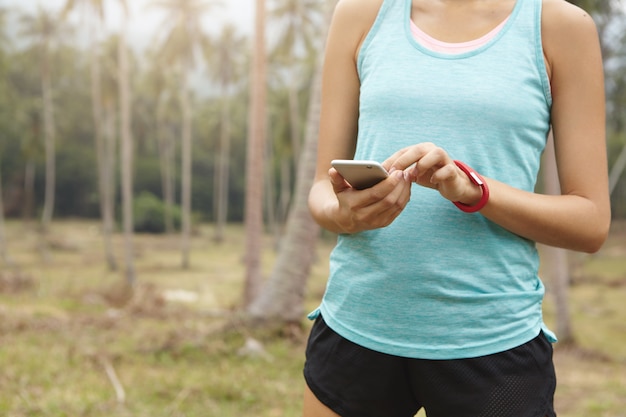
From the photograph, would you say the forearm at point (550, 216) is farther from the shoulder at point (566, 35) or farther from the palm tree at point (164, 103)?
the palm tree at point (164, 103)

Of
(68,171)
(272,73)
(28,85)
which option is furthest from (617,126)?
(28,85)

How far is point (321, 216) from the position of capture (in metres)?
1.12

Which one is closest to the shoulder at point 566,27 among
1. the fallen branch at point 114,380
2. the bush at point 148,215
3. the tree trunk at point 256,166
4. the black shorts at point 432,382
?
the black shorts at point 432,382

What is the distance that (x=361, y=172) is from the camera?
0.89 metres

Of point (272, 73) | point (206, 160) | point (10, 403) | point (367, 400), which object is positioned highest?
point (367, 400)

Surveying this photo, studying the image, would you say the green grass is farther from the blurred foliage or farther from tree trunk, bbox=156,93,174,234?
tree trunk, bbox=156,93,174,234

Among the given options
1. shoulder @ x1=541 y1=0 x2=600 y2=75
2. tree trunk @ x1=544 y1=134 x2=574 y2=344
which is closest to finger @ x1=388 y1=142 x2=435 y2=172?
shoulder @ x1=541 y1=0 x2=600 y2=75

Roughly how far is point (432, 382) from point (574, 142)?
0.47 metres

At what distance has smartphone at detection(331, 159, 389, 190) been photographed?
2.85 feet

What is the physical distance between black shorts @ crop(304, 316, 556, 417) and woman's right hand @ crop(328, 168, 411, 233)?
0.23m

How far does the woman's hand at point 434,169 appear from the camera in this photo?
909 mm

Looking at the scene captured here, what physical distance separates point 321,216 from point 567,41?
1.68ft

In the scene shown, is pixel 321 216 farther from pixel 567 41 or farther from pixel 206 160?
pixel 206 160

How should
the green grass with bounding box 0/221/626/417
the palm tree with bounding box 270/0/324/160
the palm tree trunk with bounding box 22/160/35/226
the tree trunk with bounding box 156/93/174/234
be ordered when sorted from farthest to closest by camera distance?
the palm tree trunk with bounding box 22/160/35/226 < the tree trunk with bounding box 156/93/174/234 < the palm tree with bounding box 270/0/324/160 < the green grass with bounding box 0/221/626/417
